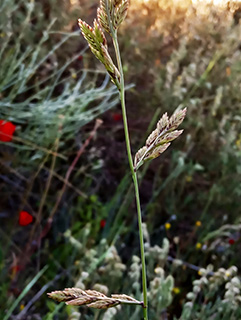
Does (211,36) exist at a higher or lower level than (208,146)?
higher

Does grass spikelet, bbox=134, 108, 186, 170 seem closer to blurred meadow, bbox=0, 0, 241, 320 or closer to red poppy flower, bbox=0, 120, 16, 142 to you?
blurred meadow, bbox=0, 0, 241, 320

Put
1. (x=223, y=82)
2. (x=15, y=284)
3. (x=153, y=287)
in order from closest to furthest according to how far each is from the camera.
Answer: (x=153, y=287) < (x=15, y=284) < (x=223, y=82)

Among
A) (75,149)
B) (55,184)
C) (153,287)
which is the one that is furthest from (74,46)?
(153,287)

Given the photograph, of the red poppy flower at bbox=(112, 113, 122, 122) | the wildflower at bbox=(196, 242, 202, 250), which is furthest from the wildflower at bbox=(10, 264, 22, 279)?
the red poppy flower at bbox=(112, 113, 122, 122)

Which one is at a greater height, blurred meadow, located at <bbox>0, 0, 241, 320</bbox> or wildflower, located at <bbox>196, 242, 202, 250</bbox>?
blurred meadow, located at <bbox>0, 0, 241, 320</bbox>

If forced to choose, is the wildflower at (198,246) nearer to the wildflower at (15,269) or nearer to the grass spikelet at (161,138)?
the wildflower at (15,269)

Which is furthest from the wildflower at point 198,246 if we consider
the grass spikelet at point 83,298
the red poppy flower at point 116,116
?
the grass spikelet at point 83,298

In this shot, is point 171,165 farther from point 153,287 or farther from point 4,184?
point 153,287

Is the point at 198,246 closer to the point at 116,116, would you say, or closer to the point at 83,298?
the point at 116,116
